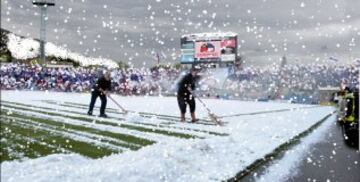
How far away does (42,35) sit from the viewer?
360 cm

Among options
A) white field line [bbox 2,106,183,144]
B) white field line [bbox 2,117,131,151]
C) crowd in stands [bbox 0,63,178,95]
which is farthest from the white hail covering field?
white field line [bbox 2,117,131,151]

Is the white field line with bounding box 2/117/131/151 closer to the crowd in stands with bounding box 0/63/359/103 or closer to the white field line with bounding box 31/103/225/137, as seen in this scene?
the white field line with bounding box 31/103/225/137

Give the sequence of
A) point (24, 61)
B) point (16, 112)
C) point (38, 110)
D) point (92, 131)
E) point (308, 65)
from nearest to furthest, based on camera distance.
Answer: point (24, 61) < point (308, 65) < point (92, 131) < point (16, 112) < point (38, 110)

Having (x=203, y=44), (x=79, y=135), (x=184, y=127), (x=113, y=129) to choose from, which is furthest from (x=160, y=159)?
(x=184, y=127)

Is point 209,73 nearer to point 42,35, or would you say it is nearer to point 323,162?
point 42,35

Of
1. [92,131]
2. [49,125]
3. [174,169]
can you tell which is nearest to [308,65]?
[174,169]

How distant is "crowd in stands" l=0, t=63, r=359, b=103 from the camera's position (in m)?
3.88

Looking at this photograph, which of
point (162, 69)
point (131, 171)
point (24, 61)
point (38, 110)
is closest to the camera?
point (24, 61)

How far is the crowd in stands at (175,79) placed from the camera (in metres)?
3.88

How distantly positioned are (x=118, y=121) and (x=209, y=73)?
20.8ft

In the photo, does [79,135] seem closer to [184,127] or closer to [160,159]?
[160,159]

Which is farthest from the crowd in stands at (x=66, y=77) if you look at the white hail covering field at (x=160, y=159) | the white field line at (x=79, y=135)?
the white field line at (x=79, y=135)

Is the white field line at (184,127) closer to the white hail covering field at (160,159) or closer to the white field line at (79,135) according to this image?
the white hail covering field at (160,159)

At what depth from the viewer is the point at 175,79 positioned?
5.56 metres
